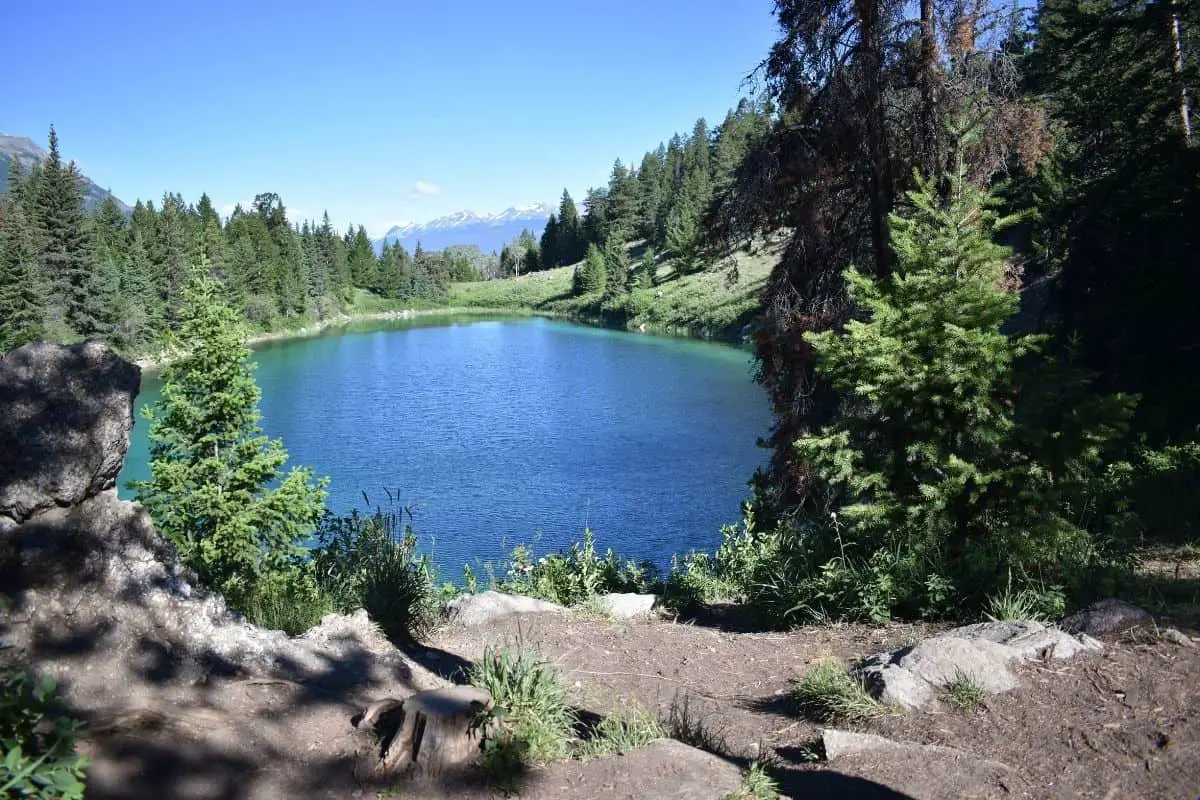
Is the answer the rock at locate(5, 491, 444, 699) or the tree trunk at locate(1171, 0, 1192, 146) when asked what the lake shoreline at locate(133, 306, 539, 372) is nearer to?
the rock at locate(5, 491, 444, 699)

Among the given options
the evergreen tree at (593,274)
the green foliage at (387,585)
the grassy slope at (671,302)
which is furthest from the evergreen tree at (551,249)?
the green foliage at (387,585)

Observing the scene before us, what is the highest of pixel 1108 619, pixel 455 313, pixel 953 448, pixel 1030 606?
pixel 455 313

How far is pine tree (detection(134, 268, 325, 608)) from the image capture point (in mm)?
11070

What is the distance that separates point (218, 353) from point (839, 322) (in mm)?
8328

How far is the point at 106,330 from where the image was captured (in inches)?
1796

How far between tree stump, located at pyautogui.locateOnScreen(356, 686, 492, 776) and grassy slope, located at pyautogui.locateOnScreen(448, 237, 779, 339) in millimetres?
38143

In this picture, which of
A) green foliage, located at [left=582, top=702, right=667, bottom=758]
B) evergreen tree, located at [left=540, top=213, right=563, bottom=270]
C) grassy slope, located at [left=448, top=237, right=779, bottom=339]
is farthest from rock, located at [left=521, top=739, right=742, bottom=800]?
evergreen tree, located at [left=540, top=213, right=563, bottom=270]

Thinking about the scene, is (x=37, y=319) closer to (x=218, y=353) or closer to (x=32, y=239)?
(x=32, y=239)

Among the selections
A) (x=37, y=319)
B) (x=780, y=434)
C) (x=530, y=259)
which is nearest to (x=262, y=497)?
(x=780, y=434)

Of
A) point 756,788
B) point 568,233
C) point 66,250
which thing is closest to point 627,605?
point 756,788

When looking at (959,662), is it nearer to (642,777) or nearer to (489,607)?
(642,777)

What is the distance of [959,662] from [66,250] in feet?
178

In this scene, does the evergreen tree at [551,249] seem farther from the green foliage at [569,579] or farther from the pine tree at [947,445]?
the pine tree at [947,445]

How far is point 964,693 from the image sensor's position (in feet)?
15.3
